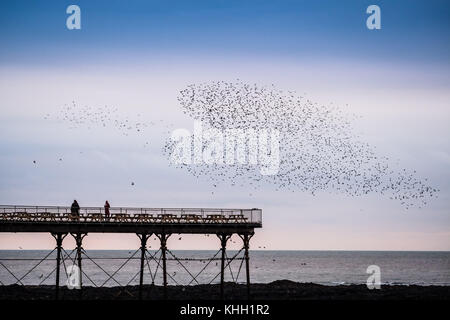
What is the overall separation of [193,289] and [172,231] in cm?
2326

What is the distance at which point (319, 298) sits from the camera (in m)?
89.4

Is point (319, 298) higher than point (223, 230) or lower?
lower

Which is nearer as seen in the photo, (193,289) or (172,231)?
(172,231)

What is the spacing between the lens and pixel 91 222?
73438 mm
